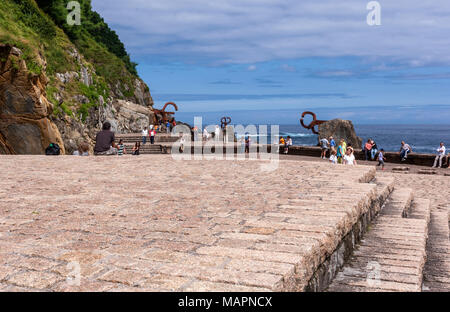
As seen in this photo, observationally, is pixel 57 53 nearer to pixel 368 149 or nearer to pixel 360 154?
pixel 360 154

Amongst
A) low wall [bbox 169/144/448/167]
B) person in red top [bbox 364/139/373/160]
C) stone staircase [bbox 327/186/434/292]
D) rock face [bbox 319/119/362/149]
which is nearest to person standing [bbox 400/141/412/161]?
low wall [bbox 169/144/448/167]

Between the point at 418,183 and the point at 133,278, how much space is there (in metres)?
13.8

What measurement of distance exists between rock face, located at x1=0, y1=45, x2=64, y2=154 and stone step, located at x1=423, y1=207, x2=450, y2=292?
56.9ft

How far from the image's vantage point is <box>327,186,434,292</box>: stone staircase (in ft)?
10.0

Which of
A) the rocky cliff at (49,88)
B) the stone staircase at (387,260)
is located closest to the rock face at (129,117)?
the rocky cliff at (49,88)

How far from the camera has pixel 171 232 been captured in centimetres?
320

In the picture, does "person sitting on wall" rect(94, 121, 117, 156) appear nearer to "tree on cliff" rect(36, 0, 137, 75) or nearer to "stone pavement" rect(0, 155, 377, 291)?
"stone pavement" rect(0, 155, 377, 291)

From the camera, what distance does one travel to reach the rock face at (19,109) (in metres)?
17.8

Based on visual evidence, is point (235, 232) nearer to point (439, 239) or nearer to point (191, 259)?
point (191, 259)

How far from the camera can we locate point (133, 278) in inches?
87.7

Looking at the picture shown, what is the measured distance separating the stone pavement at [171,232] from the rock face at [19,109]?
13839 millimetres

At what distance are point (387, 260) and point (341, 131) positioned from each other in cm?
2958

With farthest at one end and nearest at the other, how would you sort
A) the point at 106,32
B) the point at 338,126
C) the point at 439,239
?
the point at 106,32 < the point at 338,126 < the point at 439,239
